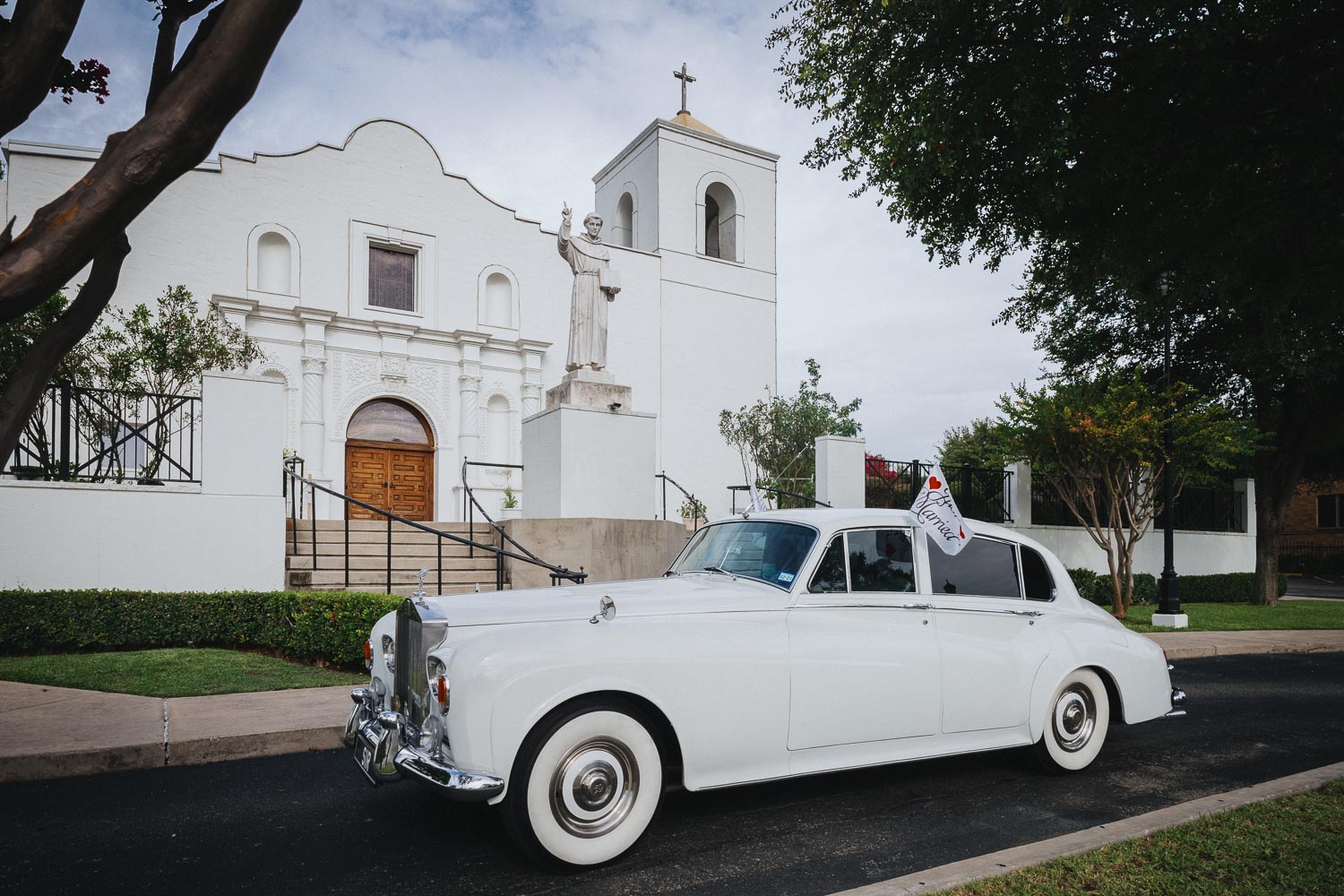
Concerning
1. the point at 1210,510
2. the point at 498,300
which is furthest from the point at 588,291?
the point at 1210,510

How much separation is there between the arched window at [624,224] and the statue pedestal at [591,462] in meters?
16.0

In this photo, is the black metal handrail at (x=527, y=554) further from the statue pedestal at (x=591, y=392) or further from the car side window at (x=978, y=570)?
the car side window at (x=978, y=570)

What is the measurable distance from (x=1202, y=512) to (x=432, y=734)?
25067 mm

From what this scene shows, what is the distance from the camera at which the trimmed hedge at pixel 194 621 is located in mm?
9117

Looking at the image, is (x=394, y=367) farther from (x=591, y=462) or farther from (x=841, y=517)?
(x=841, y=517)

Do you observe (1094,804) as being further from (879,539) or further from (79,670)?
(79,670)

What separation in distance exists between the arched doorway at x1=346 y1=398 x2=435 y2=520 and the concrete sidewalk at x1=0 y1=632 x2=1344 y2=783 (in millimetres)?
13117

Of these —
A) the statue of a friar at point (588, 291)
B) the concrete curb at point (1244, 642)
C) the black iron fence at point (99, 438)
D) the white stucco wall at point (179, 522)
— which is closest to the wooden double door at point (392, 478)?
the black iron fence at point (99, 438)

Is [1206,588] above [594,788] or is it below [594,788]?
below

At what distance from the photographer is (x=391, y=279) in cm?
2214

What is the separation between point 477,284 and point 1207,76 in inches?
710

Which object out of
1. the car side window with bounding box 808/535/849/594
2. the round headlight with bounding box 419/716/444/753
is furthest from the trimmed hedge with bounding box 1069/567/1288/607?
the round headlight with bounding box 419/716/444/753

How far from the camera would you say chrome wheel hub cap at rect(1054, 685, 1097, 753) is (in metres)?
5.71

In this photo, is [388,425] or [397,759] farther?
[388,425]
